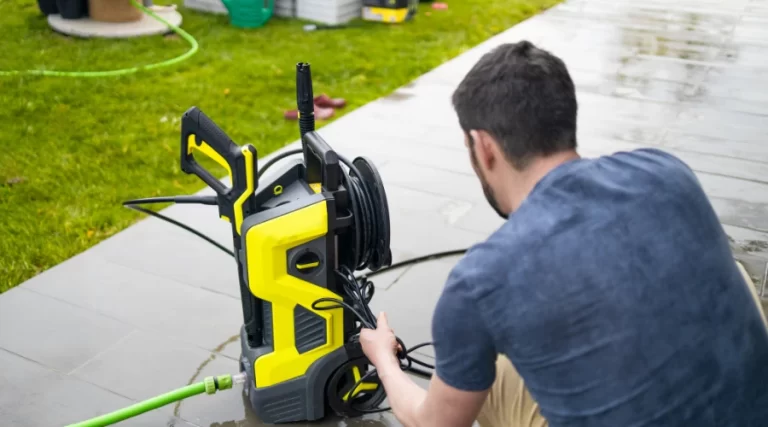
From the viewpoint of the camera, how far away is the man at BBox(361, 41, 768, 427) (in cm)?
108

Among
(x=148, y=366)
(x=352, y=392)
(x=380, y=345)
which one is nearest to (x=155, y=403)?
(x=148, y=366)

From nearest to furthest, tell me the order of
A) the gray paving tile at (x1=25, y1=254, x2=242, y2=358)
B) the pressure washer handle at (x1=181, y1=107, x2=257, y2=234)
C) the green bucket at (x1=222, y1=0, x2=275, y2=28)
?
1. the pressure washer handle at (x1=181, y1=107, x2=257, y2=234)
2. the gray paving tile at (x1=25, y1=254, x2=242, y2=358)
3. the green bucket at (x1=222, y1=0, x2=275, y2=28)

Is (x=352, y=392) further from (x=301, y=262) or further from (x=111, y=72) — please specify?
(x=111, y=72)

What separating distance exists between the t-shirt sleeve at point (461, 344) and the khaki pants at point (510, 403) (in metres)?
0.26

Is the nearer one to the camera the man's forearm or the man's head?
the man's head

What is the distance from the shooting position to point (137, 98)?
4395 millimetres

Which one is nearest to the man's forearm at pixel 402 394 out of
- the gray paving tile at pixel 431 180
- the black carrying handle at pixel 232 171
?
the black carrying handle at pixel 232 171

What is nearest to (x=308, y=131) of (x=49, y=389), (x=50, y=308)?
(x=49, y=389)

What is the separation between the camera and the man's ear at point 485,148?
127cm

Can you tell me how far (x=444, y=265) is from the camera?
2783 millimetres

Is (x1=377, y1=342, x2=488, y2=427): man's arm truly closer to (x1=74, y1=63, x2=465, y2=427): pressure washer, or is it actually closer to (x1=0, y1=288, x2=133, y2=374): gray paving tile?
(x1=74, y1=63, x2=465, y2=427): pressure washer

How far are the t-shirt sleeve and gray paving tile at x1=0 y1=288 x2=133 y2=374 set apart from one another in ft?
4.61

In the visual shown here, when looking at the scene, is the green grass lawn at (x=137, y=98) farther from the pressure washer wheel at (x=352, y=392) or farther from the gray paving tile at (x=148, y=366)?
the pressure washer wheel at (x=352, y=392)

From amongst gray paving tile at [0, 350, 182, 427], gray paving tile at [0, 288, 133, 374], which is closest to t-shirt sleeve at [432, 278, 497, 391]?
gray paving tile at [0, 350, 182, 427]
